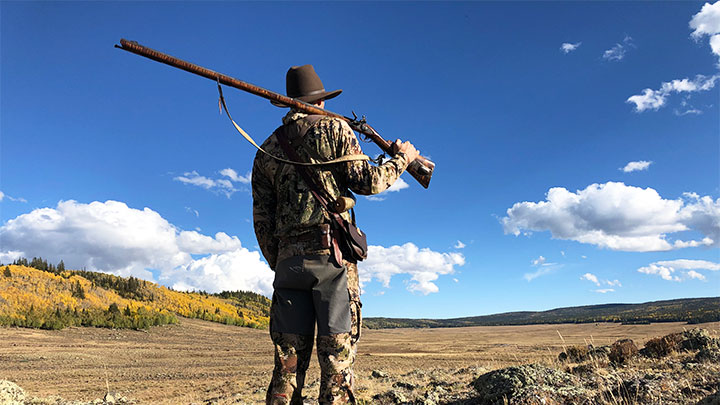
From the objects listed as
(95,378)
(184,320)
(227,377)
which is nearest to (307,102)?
(227,377)

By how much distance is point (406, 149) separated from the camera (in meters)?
3.62

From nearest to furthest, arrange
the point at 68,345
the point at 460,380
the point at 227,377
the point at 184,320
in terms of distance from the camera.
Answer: the point at 460,380 → the point at 227,377 → the point at 68,345 → the point at 184,320

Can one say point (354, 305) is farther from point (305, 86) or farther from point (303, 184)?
point (305, 86)

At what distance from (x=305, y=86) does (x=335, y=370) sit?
222cm

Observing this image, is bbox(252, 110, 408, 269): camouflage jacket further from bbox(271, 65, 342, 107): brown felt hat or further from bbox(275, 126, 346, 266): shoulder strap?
→ bbox(271, 65, 342, 107): brown felt hat

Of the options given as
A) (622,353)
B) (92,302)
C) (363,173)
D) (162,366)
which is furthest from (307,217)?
(92,302)

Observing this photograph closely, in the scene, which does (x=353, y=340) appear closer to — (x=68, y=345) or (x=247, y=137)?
(x=247, y=137)

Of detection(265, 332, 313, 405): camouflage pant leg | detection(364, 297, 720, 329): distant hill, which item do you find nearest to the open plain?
detection(265, 332, 313, 405): camouflage pant leg

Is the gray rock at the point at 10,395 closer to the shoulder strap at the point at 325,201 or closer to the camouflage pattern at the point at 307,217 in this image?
the camouflage pattern at the point at 307,217

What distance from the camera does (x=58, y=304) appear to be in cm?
2045

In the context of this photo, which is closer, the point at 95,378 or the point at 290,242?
the point at 290,242

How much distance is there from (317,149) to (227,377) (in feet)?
28.4

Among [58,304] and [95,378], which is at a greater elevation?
[58,304]

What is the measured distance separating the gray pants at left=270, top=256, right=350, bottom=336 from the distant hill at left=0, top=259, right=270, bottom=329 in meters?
18.9
